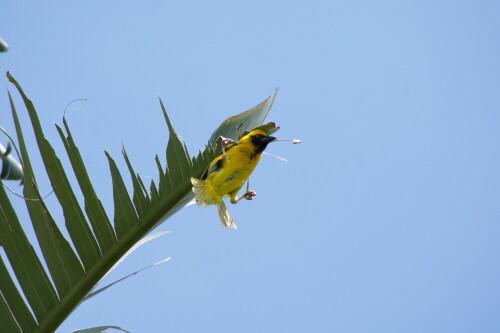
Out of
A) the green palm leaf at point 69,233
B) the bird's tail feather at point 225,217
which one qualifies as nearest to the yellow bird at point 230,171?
the bird's tail feather at point 225,217

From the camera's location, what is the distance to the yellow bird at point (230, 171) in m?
2.17

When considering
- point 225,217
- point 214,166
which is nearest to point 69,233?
point 214,166

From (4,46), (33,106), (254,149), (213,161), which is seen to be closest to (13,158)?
(33,106)

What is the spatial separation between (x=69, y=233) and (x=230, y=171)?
643mm

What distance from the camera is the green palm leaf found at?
1.74 metres

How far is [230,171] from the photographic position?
2.26 metres

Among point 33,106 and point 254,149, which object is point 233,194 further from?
point 33,106

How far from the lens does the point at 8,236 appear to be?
1.74 m

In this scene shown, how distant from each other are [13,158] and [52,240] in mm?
357

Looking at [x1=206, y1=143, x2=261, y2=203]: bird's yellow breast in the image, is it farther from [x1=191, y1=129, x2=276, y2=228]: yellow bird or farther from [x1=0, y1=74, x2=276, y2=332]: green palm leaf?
[x1=0, y1=74, x2=276, y2=332]: green palm leaf

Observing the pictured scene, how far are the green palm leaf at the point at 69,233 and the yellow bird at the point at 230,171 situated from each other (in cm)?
15

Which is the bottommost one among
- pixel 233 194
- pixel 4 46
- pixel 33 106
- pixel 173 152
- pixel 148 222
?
pixel 233 194

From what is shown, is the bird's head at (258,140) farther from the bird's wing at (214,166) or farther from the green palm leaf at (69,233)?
the green palm leaf at (69,233)

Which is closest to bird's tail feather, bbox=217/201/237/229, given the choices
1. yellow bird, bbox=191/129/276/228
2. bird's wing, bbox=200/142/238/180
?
yellow bird, bbox=191/129/276/228
